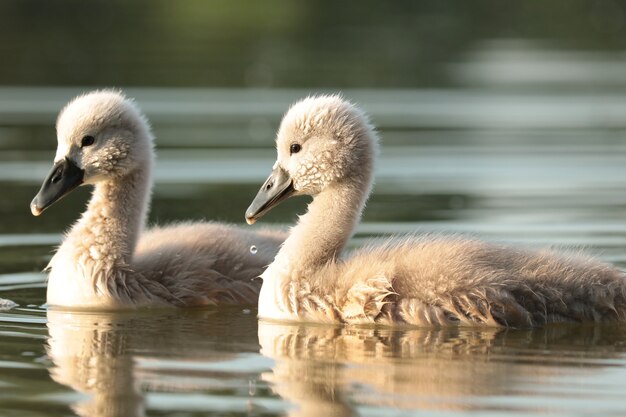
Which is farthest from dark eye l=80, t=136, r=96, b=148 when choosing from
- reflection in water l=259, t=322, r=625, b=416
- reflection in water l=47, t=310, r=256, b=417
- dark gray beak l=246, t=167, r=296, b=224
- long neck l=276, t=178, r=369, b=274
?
reflection in water l=259, t=322, r=625, b=416

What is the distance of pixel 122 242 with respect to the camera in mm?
10523

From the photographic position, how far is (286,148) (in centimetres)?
988

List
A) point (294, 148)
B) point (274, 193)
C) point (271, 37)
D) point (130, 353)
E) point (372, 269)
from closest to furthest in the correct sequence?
point (130, 353) → point (372, 269) → point (294, 148) → point (274, 193) → point (271, 37)

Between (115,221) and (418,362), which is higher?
(115,221)

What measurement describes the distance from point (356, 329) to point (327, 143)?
1.23 meters

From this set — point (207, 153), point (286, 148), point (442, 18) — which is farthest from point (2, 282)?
point (442, 18)

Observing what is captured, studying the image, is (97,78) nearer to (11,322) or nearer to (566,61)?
(566,61)

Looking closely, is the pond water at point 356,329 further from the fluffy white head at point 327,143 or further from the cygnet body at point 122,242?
the fluffy white head at point 327,143

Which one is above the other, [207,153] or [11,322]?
[207,153]

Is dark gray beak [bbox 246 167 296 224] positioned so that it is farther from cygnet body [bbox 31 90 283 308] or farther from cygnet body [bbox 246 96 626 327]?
cygnet body [bbox 31 90 283 308]

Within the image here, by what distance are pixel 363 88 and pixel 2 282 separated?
16.1m

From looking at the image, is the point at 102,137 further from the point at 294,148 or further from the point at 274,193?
the point at 294,148

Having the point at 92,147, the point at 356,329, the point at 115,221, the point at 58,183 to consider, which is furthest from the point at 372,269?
the point at 58,183

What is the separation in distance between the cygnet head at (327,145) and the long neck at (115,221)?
4.50 feet
